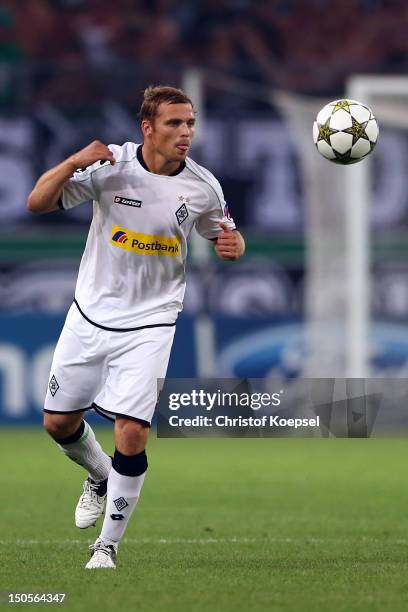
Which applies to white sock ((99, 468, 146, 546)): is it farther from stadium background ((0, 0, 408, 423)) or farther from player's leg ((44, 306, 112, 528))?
stadium background ((0, 0, 408, 423))

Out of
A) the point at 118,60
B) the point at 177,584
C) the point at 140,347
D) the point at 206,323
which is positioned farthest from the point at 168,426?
the point at 118,60

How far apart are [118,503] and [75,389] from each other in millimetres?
703

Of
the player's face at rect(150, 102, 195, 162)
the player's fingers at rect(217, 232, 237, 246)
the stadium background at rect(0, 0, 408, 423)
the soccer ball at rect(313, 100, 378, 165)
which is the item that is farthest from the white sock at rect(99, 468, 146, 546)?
the stadium background at rect(0, 0, 408, 423)

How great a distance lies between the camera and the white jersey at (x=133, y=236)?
23.6 feet

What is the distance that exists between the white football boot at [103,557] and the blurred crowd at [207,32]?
62.5 feet

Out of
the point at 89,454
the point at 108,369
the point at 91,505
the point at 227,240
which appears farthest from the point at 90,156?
the point at 91,505

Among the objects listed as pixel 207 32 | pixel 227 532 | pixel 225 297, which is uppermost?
pixel 207 32

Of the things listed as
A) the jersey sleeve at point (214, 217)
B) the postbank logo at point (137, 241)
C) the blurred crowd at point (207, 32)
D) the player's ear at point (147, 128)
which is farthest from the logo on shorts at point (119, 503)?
the blurred crowd at point (207, 32)

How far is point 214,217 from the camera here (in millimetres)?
7523

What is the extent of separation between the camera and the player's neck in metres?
7.25

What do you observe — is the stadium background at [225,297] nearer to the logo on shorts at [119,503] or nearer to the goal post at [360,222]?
the logo on shorts at [119,503]

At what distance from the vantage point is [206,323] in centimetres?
1738

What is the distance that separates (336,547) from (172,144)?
8.36 ft

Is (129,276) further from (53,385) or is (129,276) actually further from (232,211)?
(232,211)
